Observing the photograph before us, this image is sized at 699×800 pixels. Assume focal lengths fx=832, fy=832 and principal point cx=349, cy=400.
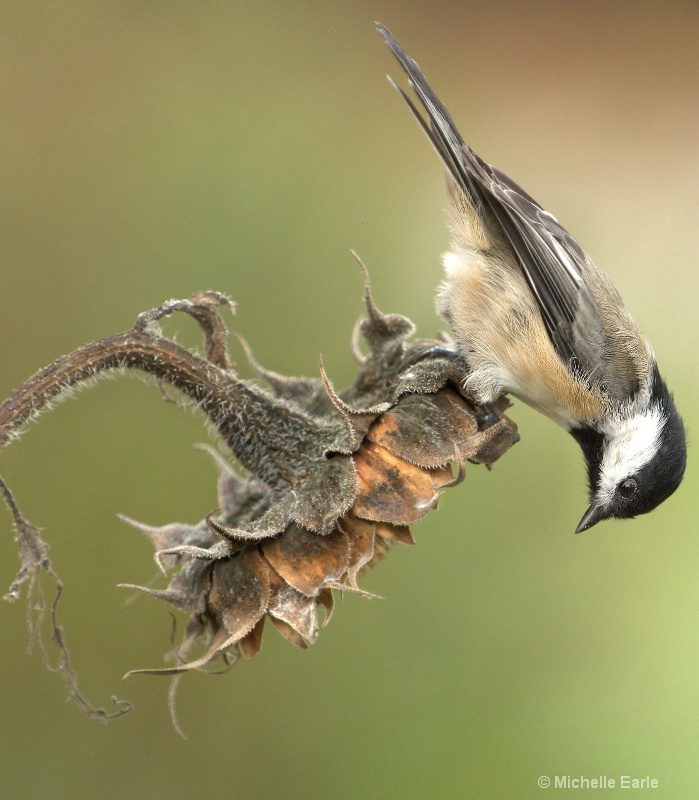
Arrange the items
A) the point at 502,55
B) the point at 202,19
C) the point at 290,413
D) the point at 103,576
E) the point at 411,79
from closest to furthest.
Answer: the point at 290,413 < the point at 411,79 < the point at 103,576 < the point at 202,19 < the point at 502,55

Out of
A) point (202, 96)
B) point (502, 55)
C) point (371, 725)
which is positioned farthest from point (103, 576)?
point (502, 55)

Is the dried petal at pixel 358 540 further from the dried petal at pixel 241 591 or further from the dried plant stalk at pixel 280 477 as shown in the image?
the dried petal at pixel 241 591

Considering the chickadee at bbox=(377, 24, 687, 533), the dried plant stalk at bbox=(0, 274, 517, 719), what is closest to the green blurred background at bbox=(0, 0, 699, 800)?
the chickadee at bbox=(377, 24, 687, 533)

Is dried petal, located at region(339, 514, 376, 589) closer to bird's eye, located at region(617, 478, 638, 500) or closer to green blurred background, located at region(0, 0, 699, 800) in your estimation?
bird's eye, located at region(617, 478, 638, 500)

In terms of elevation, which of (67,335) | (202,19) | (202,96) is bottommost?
(67,335)

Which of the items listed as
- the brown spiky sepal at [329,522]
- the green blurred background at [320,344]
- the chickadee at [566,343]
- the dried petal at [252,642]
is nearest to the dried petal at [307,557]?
the brown spiky sepal at [329,522]

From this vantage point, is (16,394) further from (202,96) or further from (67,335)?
(202,96)
